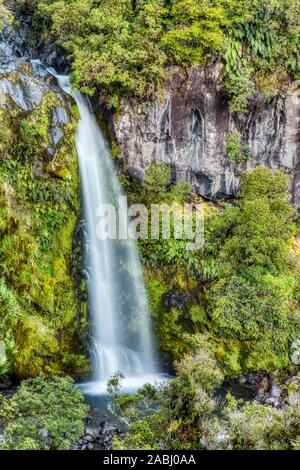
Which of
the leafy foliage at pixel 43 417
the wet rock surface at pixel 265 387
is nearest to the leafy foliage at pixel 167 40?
the leafy foliage at pixel 43 417

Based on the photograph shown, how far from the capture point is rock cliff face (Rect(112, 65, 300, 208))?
47.0 ft

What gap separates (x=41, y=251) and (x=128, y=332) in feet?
14.0

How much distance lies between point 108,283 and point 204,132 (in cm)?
675

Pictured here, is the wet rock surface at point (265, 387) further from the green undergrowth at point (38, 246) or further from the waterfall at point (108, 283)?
the green undergrowth at point (38, 246)

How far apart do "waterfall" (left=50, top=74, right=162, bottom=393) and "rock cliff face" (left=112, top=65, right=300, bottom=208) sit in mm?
1070

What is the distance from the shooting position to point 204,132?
15.0m

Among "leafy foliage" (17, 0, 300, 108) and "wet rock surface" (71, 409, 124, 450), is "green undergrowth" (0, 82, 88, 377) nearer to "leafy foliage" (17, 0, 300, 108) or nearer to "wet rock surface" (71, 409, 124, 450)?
"wet rock surface" (71, 409, 124, 450)

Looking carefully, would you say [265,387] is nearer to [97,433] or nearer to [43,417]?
[97,433]

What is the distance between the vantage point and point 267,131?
15.9 metres

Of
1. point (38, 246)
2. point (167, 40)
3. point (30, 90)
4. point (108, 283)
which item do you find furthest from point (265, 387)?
point (30, 90)

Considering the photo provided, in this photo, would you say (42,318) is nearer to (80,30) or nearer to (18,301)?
(18,301)

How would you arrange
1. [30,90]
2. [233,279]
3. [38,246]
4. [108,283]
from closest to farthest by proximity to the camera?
[38,246], [30,90], [233,279], [108,283]

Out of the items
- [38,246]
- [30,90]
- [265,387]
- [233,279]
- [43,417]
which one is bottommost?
[265,387]

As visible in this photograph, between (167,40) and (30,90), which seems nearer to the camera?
(30,90)
